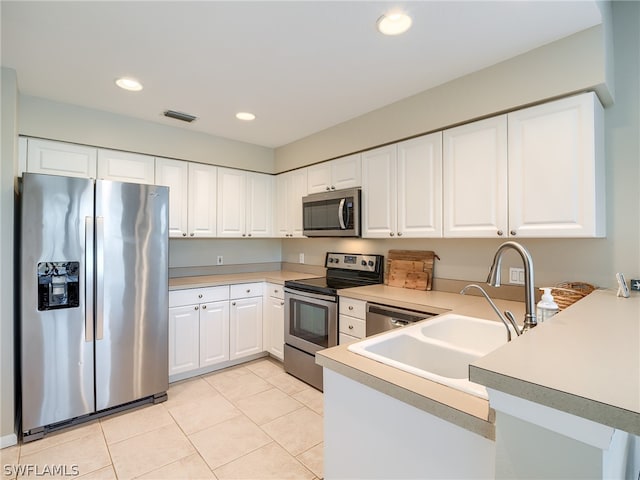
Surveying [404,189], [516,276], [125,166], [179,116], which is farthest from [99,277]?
[516,276]

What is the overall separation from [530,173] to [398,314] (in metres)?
1.18

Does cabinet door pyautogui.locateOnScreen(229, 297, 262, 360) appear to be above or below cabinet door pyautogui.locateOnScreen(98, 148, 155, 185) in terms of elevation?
below

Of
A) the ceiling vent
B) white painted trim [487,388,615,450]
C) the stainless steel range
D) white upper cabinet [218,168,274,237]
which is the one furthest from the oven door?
white painted trim [487,388,615,450]

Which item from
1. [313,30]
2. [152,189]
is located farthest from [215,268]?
[313,30]

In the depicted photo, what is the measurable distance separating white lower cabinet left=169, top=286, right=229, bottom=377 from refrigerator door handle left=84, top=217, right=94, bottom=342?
2.16 feet

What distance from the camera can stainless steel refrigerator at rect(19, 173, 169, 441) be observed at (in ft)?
6.88

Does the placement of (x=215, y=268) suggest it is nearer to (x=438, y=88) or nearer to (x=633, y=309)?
(x=438, y=88)

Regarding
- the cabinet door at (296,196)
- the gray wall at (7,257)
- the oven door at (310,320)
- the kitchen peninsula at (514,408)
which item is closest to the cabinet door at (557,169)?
the kitchen peninsula at (514,408)

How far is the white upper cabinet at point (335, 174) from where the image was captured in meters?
2.93

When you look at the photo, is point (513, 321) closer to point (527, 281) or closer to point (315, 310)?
point (527, 281)

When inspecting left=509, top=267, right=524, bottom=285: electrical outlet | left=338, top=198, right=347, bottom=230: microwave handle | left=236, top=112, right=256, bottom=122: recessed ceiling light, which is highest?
left=236, top=112, right=256, bottom=122: recessed ceiling light

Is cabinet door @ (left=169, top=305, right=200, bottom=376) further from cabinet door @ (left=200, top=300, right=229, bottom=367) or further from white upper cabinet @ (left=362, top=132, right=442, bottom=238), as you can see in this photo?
white upper cabinet @ (left=362, top=132, right=442, bottom=238)

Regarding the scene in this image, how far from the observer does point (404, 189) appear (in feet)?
8.27

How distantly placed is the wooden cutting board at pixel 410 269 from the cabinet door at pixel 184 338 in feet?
6.07
